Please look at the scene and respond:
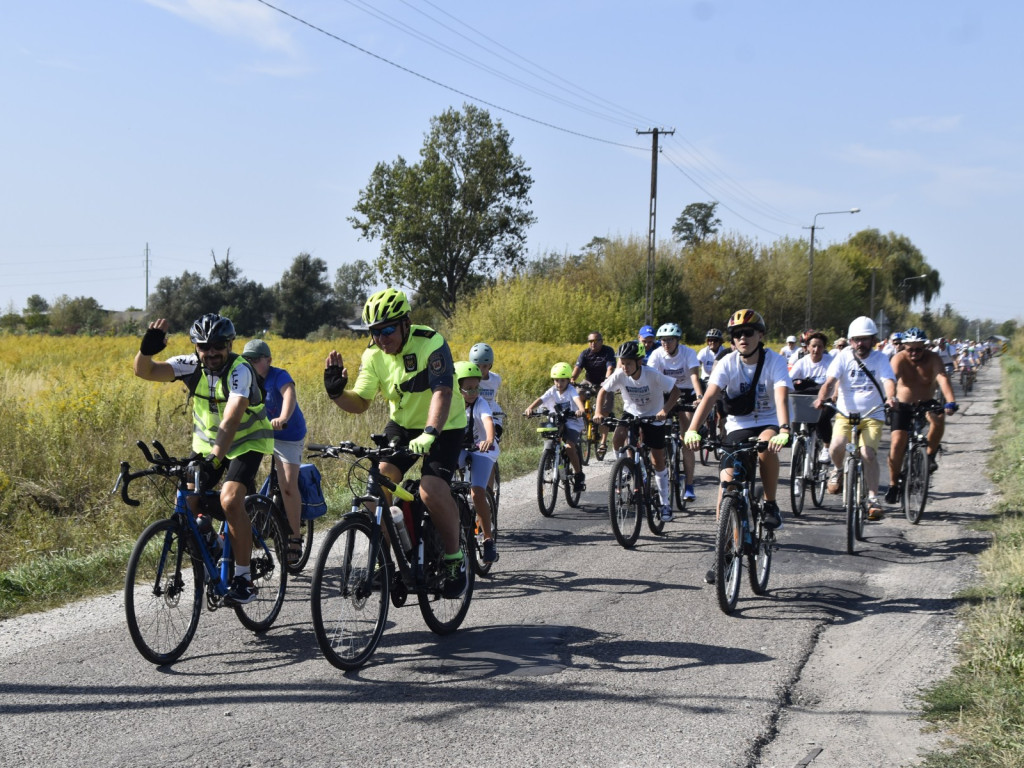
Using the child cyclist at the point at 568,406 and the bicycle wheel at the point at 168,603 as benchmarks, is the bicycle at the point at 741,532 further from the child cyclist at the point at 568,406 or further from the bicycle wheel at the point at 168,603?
the child cyclist at the point at 568,406

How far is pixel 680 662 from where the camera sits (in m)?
5.52

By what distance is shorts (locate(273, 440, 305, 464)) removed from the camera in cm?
752

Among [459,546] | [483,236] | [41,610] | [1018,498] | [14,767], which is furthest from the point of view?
[483,236]

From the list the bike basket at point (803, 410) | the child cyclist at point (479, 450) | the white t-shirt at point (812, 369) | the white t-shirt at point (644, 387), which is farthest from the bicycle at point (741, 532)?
the white t-shirt at point (812, 369)

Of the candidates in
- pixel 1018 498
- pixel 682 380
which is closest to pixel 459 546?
pixel 682 380

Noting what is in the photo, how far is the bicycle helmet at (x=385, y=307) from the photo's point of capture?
5.57 meters

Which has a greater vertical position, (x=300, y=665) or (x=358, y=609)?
(x=358, y=609)

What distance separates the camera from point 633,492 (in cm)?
917

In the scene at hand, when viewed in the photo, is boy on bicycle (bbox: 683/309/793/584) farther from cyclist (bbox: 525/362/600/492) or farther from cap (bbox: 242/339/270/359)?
cyclist (bbox: 525/362/600/492)

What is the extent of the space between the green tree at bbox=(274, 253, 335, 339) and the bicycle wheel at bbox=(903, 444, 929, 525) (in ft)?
247

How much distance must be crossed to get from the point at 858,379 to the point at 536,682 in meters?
6.28

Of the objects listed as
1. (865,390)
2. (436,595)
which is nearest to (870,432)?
(865,390)

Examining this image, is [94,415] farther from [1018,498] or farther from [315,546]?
[1018,498]

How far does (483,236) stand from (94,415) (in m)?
47.8
